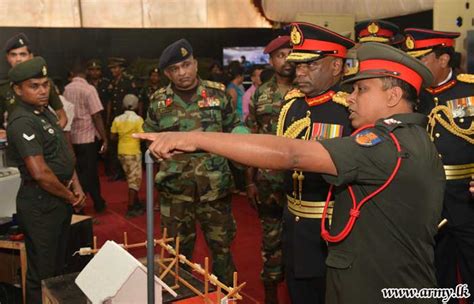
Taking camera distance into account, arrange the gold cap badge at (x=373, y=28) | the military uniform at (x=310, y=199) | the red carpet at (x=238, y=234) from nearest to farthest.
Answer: the military uniform at (x=310, y=199)
the red carpet at (x=238, y=234)
the gold cap badge at (x=373, y=28)

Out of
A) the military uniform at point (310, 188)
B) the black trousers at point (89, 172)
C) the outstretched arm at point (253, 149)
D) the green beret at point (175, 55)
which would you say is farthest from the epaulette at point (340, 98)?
the black trousers at point (89, 172)

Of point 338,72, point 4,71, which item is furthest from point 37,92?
point 4,71

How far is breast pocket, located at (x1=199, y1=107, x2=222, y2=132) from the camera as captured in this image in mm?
3340

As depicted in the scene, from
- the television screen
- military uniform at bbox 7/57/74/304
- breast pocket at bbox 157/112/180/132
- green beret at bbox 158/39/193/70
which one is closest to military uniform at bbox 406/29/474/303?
green beret at bbox 158/39/193/70

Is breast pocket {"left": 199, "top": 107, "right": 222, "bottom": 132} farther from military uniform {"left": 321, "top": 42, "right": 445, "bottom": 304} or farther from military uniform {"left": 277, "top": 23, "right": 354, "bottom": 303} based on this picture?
military uniform {"left": 321, "top": 42, "right": 445, "bottom": 304}

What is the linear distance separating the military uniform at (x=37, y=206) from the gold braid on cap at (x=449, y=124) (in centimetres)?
216

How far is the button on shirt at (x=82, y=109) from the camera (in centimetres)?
574

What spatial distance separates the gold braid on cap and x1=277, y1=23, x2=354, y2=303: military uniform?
0.72 m

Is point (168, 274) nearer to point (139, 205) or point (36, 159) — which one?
point (36, 159)

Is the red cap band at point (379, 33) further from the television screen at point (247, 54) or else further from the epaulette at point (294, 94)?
the television screen at point (247, 54)

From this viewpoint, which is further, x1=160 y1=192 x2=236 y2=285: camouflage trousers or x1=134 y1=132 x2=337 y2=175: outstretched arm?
x1=160 y1=192 x2=236 y2=285: camouflage trousers

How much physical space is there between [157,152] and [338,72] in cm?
140

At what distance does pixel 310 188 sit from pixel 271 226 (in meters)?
0.98

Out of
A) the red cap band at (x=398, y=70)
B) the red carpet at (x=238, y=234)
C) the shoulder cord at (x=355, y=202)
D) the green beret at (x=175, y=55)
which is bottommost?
the red carpet at (x=238, y=234)
